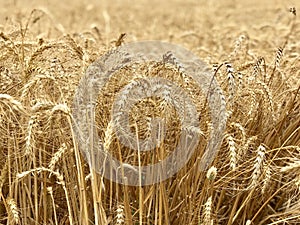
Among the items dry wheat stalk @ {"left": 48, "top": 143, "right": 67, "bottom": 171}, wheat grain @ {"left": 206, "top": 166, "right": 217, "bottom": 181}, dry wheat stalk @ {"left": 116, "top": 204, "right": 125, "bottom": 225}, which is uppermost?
dry wheat stalk @ {"left": 48, "top": 143, "right": 67, "bottom": 171}

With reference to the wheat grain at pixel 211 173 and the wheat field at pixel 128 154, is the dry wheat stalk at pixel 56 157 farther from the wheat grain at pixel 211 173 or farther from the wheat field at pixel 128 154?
the wheat grain at pixel 211 173

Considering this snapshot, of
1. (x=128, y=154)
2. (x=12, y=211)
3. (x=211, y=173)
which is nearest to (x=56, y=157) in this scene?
(x=12, y=211)

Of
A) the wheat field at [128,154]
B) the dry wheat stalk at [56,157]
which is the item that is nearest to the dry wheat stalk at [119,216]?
the wheat field at [128,154]

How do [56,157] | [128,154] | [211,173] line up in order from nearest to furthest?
[211,173], [56,157], [128,154]

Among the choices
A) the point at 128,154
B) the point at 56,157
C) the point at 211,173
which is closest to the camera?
the point at 211,173

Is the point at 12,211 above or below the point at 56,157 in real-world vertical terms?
below

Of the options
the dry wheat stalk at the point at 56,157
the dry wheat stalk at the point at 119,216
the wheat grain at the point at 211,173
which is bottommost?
the dry wheat stalk at the point at 119,216

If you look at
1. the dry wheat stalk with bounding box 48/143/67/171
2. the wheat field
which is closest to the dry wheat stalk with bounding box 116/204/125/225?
the wheat field

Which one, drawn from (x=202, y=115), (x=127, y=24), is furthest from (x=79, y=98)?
(x=127, y=24)

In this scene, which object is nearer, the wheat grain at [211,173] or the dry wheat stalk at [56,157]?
the wheat grain at [211,173]

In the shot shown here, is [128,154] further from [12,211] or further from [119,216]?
[12,211]

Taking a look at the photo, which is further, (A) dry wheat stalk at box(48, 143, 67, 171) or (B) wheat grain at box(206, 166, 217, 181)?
(A) dry wheat stalk at box(48, 143, 67, 171)

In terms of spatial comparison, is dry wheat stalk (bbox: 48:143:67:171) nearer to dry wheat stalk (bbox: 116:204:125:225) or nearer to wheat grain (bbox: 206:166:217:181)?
dry wheat stalk (bbox: 116:204:125:225)

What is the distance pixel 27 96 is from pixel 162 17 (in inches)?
272
